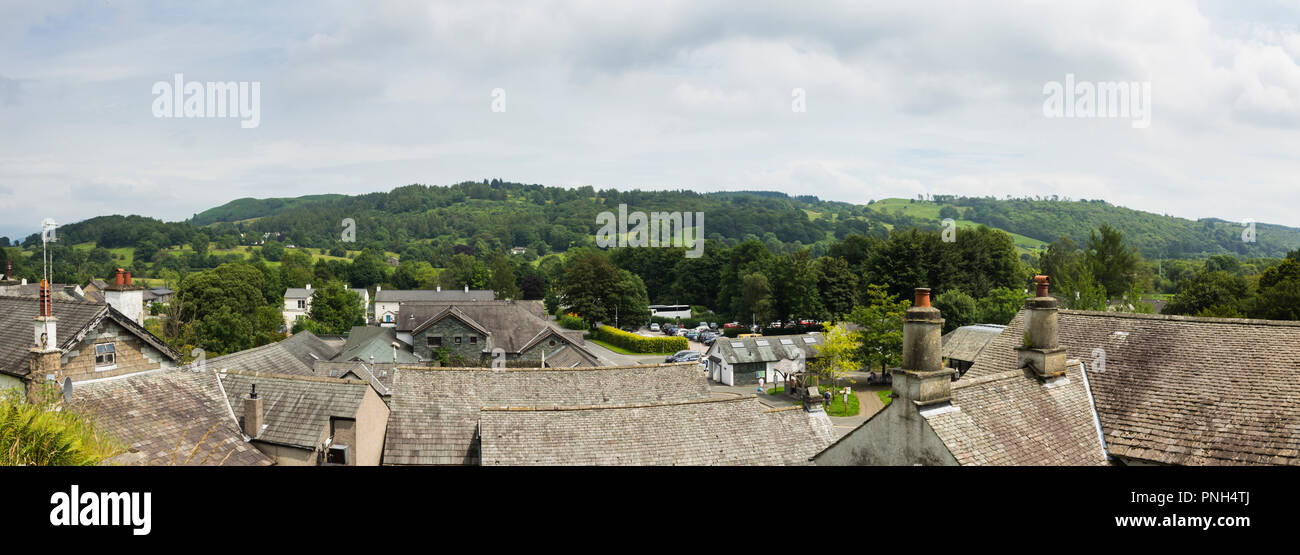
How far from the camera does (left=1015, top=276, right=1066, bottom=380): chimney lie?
13594mm

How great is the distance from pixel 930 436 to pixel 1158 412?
6.51 m

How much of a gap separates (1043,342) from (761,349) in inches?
1415

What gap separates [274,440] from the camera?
20078 mm

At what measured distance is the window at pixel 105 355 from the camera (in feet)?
61.5

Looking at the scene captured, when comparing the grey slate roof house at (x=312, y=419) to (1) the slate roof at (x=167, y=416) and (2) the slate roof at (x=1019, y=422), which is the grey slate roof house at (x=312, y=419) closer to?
(1) the slate roof at (x=167, y=416)

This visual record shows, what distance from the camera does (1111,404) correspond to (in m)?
14.1

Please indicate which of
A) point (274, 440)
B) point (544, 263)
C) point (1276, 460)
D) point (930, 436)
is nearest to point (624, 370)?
point (274, 440)

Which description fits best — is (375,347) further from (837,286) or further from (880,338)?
(837,286)

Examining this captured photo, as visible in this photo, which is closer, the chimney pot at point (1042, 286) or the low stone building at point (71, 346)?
the chimney pot at point (1042, 286)

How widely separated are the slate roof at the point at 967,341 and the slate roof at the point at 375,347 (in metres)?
36.7

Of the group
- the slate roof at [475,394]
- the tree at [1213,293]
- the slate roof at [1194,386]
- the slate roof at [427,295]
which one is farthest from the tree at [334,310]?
the tree at [1213,293]

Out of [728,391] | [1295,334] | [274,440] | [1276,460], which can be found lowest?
[728,391]

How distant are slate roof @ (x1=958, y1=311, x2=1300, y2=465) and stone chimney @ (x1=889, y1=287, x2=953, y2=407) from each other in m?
4.74

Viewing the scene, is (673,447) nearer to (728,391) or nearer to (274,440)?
(274,440)
